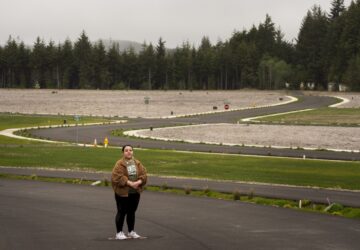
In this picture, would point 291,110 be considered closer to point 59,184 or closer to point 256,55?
point 59,184

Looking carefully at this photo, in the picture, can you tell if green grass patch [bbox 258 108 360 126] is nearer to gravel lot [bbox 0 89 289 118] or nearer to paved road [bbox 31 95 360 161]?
paved road [bbox 31 95 360 161]

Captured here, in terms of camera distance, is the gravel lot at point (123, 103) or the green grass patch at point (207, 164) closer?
the green grass patch at point (207, 164)

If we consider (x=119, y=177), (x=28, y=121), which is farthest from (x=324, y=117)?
(x=119, y=177)

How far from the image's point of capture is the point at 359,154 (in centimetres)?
4544

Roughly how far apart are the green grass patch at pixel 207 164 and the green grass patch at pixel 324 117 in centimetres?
3455

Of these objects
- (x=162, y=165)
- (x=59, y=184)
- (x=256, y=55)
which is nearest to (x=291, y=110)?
(x=162, y=165)

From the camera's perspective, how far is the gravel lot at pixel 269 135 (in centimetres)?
5462

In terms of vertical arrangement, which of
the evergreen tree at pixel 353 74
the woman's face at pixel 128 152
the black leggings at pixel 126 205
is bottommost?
the black leggings at pixel 126 205

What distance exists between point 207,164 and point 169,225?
21.2 m

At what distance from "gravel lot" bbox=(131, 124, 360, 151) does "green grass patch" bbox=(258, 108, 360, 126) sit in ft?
25.5

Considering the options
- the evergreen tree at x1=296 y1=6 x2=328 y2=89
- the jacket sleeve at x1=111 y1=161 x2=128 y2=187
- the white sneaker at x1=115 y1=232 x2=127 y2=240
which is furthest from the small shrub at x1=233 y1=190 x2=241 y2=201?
the evergreen tree at x1=296 y1=6 x2=328 y2=89

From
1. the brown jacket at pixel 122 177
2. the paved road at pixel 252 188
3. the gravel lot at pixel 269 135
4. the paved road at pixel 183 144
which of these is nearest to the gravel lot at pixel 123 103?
the paved road at pixel 183 144

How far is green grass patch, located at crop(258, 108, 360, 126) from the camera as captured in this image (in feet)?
249

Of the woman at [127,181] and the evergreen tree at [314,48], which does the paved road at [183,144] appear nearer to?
the woman at [127,181]
